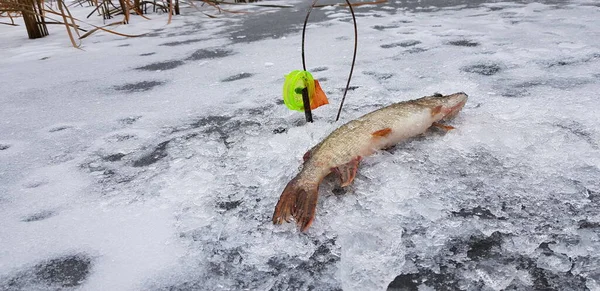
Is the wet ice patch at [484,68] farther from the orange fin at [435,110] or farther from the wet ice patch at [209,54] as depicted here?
the wet ice patch at [209,54]

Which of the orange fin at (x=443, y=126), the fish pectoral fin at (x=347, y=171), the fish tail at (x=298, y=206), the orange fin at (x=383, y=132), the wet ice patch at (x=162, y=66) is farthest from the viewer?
the wet ice patch at (x=162, y=66)

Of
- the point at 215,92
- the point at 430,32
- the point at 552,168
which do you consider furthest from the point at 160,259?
the point at 430,32

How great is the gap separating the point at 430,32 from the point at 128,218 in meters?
3.21

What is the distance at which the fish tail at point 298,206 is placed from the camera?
1.16 metres

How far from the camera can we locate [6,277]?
1.11 m

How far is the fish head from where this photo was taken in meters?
1.77

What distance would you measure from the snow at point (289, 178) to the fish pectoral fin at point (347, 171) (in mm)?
48

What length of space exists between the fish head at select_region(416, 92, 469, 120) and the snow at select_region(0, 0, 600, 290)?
0.06m

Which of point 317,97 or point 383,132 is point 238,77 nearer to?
point 317,97

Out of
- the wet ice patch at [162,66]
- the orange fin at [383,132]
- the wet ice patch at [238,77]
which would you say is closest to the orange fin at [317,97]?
the orange fin at [383,132]

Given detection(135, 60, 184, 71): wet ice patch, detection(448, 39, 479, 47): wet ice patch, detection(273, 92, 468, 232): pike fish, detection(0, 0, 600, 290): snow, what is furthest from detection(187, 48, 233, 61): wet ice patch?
detection(273, 92, 468, 232): pike fish

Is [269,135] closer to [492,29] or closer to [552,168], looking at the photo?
[552,168]

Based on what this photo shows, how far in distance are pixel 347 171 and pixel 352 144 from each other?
166mm

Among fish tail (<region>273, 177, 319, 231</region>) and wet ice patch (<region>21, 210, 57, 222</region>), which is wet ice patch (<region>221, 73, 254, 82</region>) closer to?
wet ice patch (<region>21, 210, 57, 222</region>)
